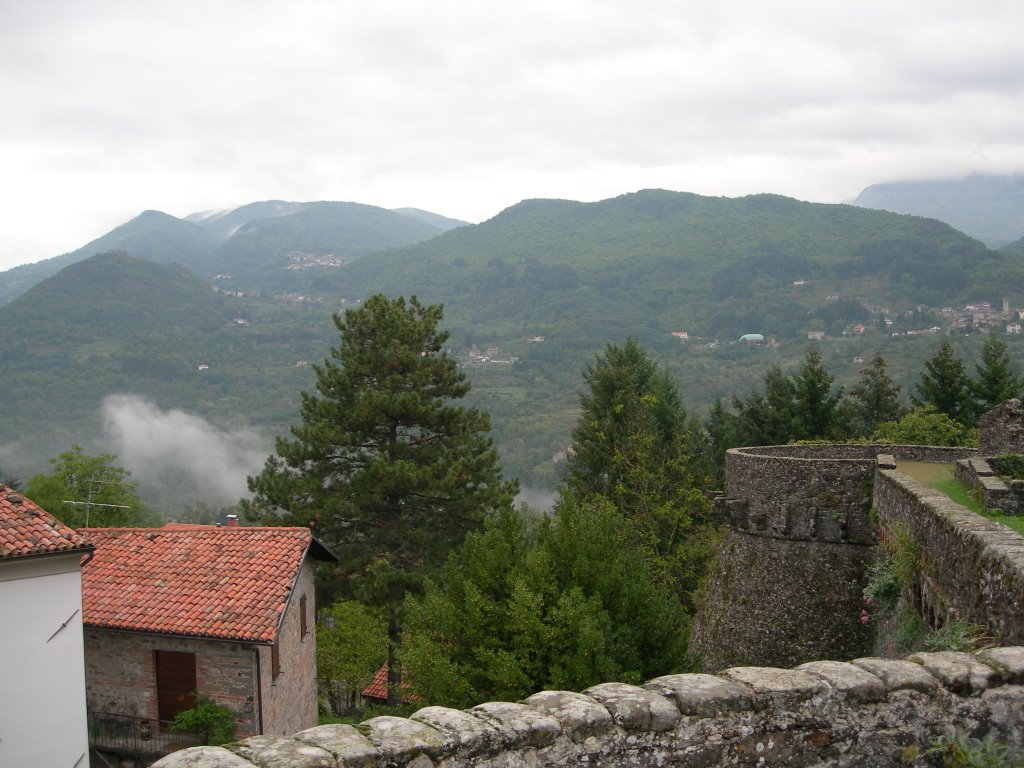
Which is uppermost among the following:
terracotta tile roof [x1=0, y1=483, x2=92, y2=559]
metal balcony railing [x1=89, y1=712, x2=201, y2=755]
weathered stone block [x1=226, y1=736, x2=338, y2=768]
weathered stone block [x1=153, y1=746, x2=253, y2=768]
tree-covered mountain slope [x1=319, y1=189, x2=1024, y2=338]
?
tree-covered mountain slope [x1=319, y1=189, x2=1024, y2=338]

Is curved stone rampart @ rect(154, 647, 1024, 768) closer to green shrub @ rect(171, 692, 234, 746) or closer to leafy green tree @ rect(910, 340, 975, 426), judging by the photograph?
green shrub @ rect(171, 692, 234, 746)

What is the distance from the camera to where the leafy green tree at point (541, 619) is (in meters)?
10.5

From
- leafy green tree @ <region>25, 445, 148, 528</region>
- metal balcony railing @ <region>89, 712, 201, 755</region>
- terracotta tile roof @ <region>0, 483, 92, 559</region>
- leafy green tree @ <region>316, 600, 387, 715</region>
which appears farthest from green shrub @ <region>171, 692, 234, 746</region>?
leafy green tree @ <region>25, 445, 148, 528</region>

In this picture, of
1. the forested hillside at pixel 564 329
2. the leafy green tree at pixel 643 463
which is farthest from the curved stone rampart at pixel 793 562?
the forested hillside at pixel 564 329

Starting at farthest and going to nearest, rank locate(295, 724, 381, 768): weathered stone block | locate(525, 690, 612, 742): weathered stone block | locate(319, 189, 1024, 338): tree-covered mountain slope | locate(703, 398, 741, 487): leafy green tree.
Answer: locate(319, 189, 1024, 338): tree-covered mountain slope, locate(703, 398, 741, 487): leafy green tree, locate(525, 690, 612, 742): weathered stone block, locate(295, 724, 381, 768): weathered stone block

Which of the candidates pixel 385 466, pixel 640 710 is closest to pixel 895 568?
pixel 640 710

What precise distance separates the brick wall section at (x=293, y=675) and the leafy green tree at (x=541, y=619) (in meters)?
5.51

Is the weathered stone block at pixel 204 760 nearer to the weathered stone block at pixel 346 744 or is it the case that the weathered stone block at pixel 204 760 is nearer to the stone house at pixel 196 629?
the weathered stone block at pixel 346 744

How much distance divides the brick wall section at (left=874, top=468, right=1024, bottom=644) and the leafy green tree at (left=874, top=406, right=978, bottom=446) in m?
20.9

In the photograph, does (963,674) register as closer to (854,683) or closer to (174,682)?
(854,683)

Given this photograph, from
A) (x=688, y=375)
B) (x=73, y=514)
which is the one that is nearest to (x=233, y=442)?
(x=688, y=375)

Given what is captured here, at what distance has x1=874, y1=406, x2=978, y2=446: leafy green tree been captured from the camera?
27.8 meters

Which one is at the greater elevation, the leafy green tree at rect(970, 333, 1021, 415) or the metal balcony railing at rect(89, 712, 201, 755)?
the leafy green tree at rect(970, 333, 1021, 415)

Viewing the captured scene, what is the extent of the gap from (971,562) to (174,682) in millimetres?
15561
